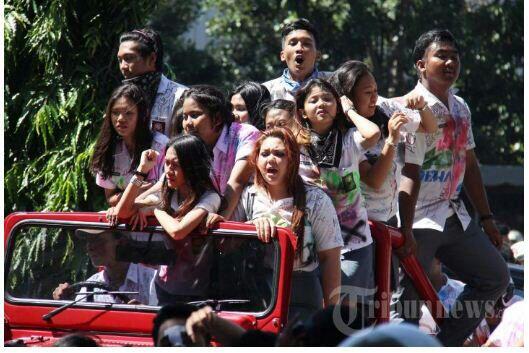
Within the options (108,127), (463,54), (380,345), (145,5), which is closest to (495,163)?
(463,54)

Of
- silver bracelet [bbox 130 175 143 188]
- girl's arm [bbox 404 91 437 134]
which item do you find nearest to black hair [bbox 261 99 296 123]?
girl's arm [bbox 404 91 437 134]

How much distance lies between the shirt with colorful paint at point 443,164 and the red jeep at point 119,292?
1026 mm

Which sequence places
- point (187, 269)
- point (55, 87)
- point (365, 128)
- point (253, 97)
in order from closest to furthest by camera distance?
point (187, 269) < point (365, 128) < point (253, 97) < point (55, 87)

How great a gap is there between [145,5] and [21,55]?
34.4 inches

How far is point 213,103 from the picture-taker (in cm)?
569

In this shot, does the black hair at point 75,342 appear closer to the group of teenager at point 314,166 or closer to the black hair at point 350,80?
the group of teenager at point 314,166

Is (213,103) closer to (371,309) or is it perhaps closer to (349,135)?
(349,135)

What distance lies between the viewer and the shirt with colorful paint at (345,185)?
215 inches

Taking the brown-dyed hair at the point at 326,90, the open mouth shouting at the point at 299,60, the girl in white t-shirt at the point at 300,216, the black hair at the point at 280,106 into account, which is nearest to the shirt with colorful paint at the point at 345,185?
the brown-dyed hair at the point at 326,90

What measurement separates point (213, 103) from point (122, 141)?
0.54 meters

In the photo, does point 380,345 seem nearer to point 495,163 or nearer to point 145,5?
point 145,5

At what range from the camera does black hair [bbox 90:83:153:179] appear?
5809mm

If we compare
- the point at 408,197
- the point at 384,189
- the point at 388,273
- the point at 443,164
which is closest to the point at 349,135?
the point at 384,189

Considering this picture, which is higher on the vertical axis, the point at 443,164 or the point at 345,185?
the point at 443,164
